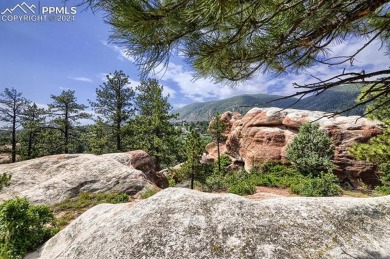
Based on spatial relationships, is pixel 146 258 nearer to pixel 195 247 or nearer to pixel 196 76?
pixel 195 247

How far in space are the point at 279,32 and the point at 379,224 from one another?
4071 mm

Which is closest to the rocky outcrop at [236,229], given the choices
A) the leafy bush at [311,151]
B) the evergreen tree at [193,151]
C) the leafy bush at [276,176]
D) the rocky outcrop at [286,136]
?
the evergreen tree at [193,151]

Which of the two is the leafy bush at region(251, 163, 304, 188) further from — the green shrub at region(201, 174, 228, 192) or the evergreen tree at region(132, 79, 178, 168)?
the evergreen tree at region(132, 79, 178, 168)

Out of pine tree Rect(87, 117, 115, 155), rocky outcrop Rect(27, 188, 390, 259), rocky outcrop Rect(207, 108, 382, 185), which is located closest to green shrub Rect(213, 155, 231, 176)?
rocky outcrop Rect(207, 108, 382, 185)

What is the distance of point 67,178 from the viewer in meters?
13.2

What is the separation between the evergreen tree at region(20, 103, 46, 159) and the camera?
3128cm

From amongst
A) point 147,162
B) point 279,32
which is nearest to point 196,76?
point 279,32

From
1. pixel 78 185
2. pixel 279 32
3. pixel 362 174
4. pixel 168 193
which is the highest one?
pixel 279 32

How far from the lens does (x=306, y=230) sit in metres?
4.34

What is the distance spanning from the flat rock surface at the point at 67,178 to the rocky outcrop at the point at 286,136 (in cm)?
1921

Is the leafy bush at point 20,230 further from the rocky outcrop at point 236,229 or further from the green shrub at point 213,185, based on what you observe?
the green shrub at point 213,185

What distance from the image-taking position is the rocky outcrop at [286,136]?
81.3 feet

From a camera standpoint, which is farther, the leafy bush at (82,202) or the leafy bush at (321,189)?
the leafy bush at (321,189)

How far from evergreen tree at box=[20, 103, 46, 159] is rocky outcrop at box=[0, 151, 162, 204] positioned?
18216 millimetres
